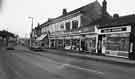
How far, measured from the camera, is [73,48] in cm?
2550

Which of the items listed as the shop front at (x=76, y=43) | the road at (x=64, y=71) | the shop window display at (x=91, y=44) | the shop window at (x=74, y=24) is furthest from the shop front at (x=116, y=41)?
the shop window at (x=74, y=24)

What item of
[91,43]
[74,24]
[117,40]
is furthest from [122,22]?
[74,24]

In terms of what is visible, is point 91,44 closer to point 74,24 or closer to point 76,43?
point 76,43

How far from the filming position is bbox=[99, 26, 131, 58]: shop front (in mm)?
15770

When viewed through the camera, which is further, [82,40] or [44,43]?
[44,43]

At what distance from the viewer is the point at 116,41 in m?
17.3

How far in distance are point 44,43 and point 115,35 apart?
87.0 ft

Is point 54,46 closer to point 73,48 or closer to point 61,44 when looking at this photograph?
point 61,44

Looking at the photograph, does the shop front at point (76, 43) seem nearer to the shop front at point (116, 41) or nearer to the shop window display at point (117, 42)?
the shop front at point (116, 41)

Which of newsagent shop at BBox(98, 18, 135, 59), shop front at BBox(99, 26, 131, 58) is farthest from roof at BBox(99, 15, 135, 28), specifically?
shop front at BBox(99, 26, 131, 58)

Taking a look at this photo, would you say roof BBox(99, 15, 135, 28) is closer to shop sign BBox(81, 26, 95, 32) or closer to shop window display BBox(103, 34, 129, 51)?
shop window display BBox(103, 34, 129, 51)

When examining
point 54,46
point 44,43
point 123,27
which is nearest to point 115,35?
point 123,27

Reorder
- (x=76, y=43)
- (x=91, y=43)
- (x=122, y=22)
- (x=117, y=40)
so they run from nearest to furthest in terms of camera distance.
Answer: (x=122, y=22), (x=117, y=40), (x=91, y=43), (x=76, y=43)

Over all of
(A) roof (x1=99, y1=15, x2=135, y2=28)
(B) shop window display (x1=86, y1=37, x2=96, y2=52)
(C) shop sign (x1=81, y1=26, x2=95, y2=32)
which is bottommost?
(B) shop window display (x1=86, y1=37, x2=96, y2=52)
